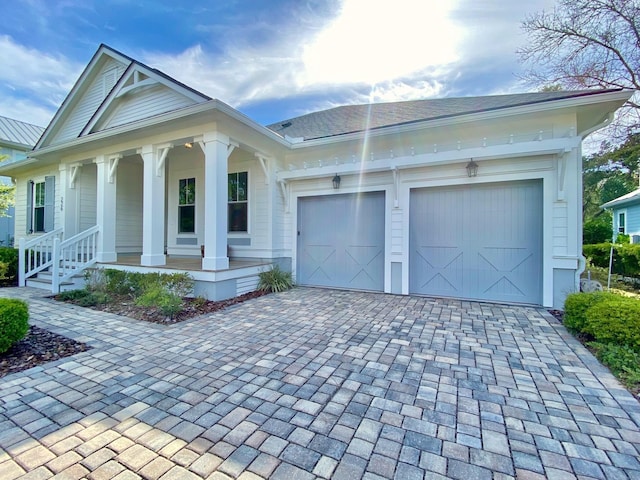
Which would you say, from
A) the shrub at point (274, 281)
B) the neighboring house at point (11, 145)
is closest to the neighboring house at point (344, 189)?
the shrub at point (274, 281)

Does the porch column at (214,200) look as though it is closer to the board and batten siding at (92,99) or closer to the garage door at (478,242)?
the garage door at (478,242)

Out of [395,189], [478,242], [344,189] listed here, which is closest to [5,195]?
[344,189]

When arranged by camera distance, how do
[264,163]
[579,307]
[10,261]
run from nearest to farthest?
[579,307] < [264,163] < [10,261]

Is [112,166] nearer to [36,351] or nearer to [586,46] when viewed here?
[36,351]

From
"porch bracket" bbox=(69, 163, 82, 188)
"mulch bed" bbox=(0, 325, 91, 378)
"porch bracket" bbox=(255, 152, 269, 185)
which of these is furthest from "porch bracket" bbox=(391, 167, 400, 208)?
"porch bracket" bbox=(69, 163, 82, 188)

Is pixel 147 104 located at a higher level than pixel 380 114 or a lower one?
lower

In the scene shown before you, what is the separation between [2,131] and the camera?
41.3 feet

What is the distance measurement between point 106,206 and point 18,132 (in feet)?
36.9

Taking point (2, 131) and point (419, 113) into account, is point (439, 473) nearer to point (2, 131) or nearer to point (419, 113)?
point (419, 113)

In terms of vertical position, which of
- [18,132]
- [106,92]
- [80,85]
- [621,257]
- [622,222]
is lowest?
[621,257]

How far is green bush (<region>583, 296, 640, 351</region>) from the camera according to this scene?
3084 millimetres

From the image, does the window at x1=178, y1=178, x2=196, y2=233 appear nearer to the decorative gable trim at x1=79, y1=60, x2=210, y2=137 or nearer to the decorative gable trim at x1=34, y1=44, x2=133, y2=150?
the decorative gable trim at x1=79, y1=60, x2=210, y2=137

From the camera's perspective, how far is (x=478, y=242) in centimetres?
567

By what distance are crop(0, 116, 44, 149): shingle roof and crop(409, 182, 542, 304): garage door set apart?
54.7 feet
